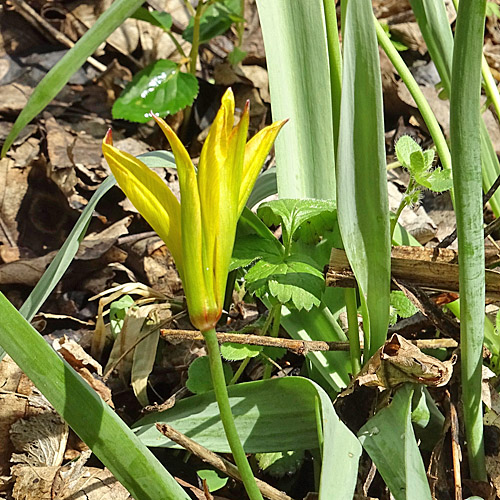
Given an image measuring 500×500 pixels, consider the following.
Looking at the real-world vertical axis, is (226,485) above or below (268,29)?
below

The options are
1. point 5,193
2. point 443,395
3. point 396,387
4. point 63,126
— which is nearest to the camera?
point 396,387

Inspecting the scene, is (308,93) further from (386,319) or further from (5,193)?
(5,193)

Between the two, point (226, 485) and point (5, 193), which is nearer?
point (226, 485)

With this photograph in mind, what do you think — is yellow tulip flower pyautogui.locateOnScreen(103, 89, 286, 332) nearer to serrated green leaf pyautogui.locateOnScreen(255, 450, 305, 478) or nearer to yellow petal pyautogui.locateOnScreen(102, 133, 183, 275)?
yellow petal pyautogui.locateOnScreen(102, 133, 183, 275)

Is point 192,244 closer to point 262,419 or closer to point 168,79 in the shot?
point 262,419

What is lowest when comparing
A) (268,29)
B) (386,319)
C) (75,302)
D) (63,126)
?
(75,302)

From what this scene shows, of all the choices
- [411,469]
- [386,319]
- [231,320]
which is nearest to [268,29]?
[386,319]

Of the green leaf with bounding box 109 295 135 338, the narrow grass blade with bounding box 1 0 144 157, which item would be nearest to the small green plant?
the green leaf with bounding box 109 295 135 338
